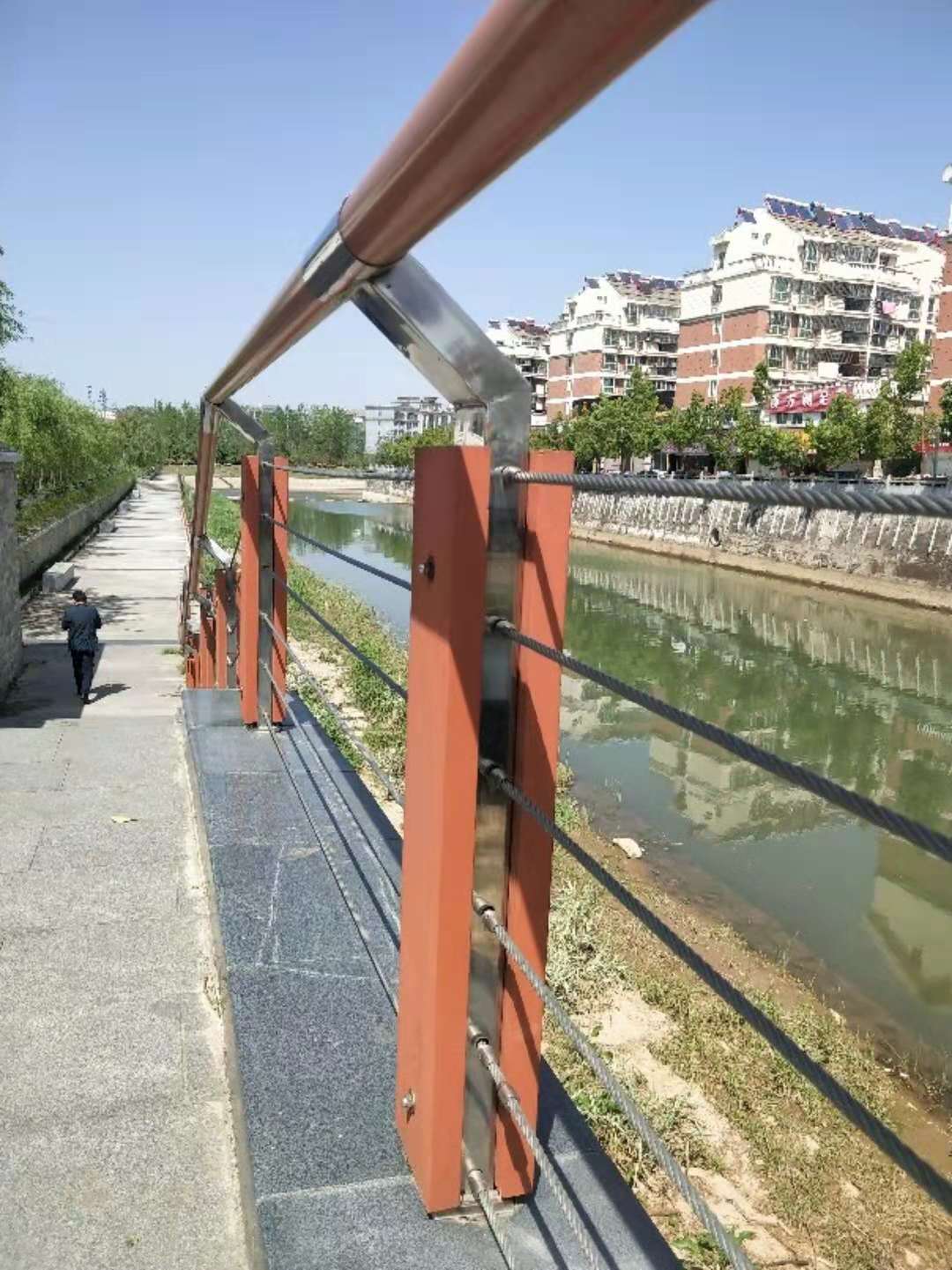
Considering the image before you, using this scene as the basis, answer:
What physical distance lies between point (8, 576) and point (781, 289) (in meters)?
41.5

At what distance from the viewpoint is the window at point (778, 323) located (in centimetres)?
4316

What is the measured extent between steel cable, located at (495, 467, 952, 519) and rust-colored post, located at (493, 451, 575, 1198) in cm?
34

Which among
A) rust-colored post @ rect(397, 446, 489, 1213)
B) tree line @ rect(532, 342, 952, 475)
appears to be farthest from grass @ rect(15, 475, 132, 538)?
rust-colored post @ rect(397, 446, 489, 1213)

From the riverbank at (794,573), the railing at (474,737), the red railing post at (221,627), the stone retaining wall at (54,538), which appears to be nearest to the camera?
the railing at (474,737)

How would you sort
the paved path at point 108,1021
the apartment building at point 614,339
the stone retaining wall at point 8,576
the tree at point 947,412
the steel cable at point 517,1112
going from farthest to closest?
1. the apartment building at point 614,339
2. the tree at point 947,412
3. the stone retaining wall at point 8,576
4. the paved path at point 108,1021
5. the steel cable at point 517,1112

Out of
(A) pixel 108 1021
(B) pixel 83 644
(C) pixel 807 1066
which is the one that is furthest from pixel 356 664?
(C) pixel 807 1066

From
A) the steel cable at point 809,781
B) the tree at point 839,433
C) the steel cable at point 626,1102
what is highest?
the tree at point 839,433

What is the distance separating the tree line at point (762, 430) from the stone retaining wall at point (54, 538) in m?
11.6

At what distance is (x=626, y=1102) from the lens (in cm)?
116

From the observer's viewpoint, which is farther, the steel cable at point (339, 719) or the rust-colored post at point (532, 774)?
the steel cable at point (339, 719)

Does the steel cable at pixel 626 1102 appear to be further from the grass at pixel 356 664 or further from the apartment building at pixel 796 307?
the apartment building at pixel 796 307

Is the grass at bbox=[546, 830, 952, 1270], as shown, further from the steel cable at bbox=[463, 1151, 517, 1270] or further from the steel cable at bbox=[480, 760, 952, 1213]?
the steel cable at bbox=[480, 760, 952, 1213]

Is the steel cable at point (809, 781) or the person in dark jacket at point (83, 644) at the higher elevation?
the steel cable at point (809, 781)

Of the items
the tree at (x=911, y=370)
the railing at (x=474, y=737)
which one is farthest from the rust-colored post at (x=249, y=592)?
the tree at (x=911, y=370)
